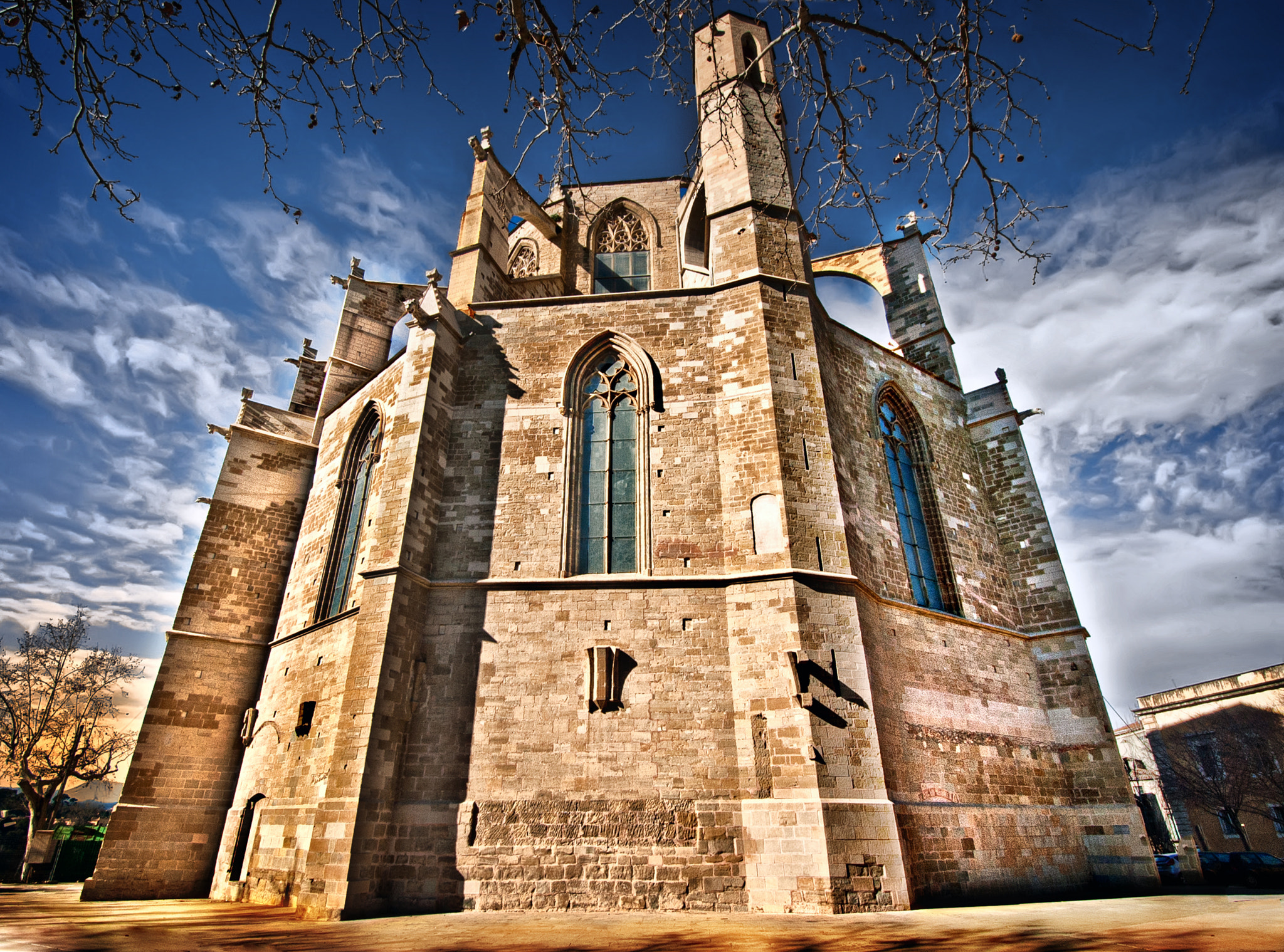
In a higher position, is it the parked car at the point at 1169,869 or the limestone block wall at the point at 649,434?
the limestone block wall at the point at 649,434

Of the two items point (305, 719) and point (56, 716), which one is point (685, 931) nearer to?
point (305, 719)

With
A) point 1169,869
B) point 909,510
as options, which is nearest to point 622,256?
point 909,510

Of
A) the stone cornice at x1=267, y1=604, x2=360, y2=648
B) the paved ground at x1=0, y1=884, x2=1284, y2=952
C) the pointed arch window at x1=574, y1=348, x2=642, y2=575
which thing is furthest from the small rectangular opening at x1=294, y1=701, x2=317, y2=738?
the pointed arch window at x1=574, y1=348, x2=642, y2=575

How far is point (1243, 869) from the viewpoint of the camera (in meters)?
16.1

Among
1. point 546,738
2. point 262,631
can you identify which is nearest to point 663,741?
point 546,738

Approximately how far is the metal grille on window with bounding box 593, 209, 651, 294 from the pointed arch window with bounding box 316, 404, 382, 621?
292 inches

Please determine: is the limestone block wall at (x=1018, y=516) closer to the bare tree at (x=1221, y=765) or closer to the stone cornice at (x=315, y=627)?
the stone cornice at (x=315, y=627)

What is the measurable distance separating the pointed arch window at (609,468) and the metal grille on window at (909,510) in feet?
15.2

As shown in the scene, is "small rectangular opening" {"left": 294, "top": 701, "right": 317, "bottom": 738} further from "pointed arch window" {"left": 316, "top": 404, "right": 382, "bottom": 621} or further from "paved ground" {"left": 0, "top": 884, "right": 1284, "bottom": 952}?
Answer: "paved ground" {"left": 0, "top": 884, "right": 1284, "bottom": 952}

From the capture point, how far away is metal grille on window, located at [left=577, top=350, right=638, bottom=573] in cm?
1010

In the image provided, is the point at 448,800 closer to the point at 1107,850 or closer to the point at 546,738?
the point at 546,738

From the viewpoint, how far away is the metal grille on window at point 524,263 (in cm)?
1841

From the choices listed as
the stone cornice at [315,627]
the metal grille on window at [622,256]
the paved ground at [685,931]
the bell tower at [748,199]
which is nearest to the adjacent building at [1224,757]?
the paved ground at [685,931]

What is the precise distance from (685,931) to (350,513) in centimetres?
915
